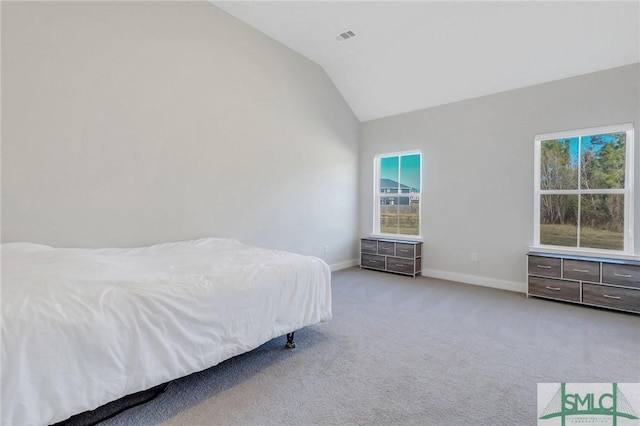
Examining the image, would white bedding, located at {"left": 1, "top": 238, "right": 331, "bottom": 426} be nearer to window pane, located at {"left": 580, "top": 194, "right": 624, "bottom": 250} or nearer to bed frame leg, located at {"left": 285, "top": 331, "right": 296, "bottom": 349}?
bed frame leg, located at {"left": 285, "top": 331, "right": 296, "bottom": 349}

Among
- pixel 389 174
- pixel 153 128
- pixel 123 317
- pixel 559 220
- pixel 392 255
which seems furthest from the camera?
pixel 389 174

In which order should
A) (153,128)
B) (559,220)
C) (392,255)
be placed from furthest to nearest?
(392,255), (559,220), (153,128)

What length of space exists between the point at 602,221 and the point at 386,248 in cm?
268

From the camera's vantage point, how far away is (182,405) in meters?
1.73

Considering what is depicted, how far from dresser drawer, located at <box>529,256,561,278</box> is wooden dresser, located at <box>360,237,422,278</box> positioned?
1506 mm

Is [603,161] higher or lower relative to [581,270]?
higher

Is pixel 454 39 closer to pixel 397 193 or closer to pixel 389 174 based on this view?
pixel 389 174

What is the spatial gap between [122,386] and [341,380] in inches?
48.4

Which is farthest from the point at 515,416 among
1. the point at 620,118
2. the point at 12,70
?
the point at 12,70

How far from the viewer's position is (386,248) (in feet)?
16.4

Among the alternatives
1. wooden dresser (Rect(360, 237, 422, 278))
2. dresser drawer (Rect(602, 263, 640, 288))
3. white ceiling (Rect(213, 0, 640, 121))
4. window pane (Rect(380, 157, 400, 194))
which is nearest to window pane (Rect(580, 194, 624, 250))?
dresser drawer (Rect(602, 263, 640, 288))

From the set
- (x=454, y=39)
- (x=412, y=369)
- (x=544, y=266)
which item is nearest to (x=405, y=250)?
(x=544, y=266)

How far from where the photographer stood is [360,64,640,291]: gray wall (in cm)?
352

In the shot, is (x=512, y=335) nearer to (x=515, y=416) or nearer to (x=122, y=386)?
(x=515, y=416)
